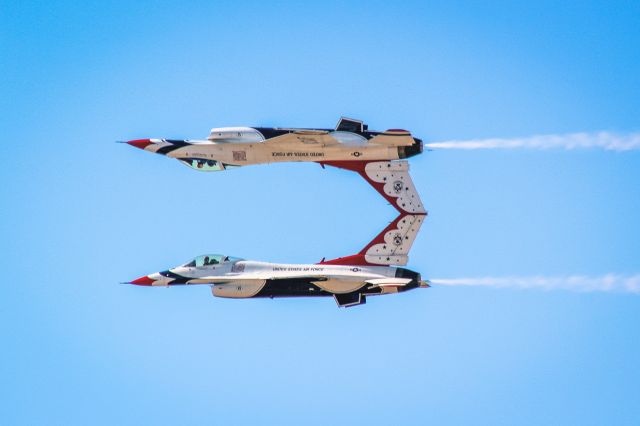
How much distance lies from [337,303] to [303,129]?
21.6 feet

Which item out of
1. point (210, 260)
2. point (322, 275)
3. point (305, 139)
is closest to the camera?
point (322, 275)

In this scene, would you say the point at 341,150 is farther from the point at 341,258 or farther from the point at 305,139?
the point at 341,258

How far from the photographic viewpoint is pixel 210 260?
2515 inches

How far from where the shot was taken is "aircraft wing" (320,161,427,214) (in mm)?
63594

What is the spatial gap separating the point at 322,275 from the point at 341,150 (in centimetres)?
481

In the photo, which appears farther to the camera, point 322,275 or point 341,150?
point 341,150

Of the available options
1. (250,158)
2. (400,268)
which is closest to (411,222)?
(400,268)

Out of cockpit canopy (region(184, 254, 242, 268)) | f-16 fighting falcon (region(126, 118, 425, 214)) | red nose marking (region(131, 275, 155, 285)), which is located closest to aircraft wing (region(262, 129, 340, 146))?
f-16 fighting falcon (region(126, 118, 425, 214))

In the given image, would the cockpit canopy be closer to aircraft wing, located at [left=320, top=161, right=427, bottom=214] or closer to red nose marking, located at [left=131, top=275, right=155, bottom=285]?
red nose marking, located at [left=131, top=275, right=155, bottom=285]

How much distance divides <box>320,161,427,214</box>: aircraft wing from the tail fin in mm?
414

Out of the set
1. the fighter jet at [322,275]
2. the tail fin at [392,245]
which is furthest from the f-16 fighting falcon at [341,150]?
the fighter jet at [322,275]

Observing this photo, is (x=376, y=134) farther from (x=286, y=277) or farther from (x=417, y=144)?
(x=286, y=277)

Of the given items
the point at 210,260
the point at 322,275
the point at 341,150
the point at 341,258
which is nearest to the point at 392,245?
the point at 341,258

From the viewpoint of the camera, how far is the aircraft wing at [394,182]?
63.6m
